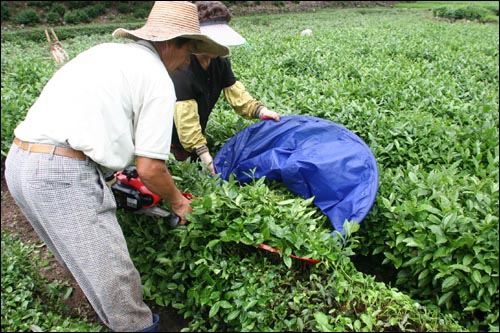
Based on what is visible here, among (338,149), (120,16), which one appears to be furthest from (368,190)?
(120,16)

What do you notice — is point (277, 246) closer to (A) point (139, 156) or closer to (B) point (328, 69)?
(A) point (139, 156)

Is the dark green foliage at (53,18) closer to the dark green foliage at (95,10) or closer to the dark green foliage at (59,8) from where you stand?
the dark green foliage at (59,8)

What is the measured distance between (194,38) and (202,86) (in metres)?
0.82

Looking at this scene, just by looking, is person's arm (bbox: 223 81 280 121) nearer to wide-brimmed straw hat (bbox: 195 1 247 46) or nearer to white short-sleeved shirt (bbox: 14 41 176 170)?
wide-brimmed straw hat (bbox: 195 1 247 46)

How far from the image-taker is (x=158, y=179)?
189cm

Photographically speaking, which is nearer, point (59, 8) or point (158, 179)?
point (158, 179)

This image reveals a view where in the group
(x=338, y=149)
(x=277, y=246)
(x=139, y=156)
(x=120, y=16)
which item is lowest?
(x=120, y=16)

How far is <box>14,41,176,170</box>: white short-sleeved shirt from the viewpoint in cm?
178

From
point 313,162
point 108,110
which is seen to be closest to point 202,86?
point 313,162

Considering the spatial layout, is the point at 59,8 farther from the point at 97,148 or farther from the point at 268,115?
the point at 97,148

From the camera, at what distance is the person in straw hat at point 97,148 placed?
179 cm

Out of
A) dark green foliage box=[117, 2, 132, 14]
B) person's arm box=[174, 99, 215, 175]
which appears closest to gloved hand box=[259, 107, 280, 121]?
person's arm box=[174, 99, 215, 175]

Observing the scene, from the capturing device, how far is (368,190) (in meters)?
2.29

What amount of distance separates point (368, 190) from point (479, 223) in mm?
541
